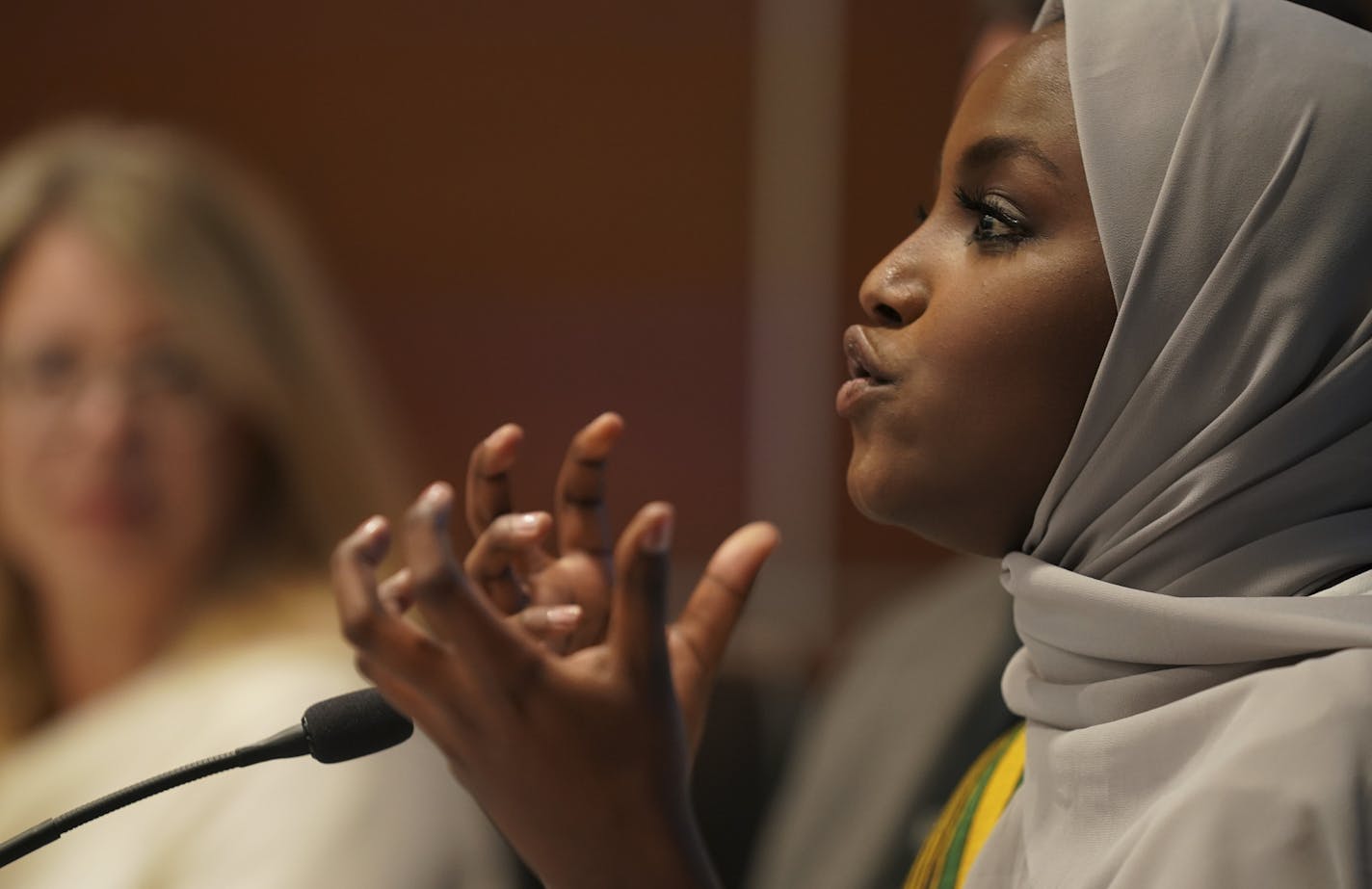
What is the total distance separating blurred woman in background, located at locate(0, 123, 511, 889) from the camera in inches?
56.5

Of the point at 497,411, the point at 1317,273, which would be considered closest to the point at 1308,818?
the point at 1317,273

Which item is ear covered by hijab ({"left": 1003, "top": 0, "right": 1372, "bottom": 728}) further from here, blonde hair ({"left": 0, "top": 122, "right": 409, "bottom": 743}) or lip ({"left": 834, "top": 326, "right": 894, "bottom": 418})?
blonde hair ({"left": 0, "top": 122, "right": 409, "bottom": 743})

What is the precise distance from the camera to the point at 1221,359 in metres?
0.87

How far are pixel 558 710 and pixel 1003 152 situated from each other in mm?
367

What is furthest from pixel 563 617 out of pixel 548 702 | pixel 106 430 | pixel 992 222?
pixel 106 430

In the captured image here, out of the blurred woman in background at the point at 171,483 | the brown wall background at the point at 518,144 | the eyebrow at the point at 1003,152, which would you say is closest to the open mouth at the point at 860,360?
the eyebrow at the point at 1003,152

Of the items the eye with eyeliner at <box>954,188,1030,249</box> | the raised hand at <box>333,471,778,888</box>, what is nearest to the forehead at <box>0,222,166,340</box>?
the raised hand at <box>333,471,778,888</box>

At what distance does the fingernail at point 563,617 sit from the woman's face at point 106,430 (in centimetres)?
78

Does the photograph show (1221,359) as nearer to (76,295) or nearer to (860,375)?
(860,375)

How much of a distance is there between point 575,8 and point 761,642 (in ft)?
3.40

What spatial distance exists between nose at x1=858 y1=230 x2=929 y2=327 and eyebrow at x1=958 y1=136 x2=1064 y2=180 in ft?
0.18

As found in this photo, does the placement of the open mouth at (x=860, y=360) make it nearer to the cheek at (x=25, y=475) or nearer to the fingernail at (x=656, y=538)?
the fingernail at (x=656, y=538)

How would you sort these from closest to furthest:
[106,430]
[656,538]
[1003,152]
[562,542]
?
[656,538]
[1003,152]
[562,542]
[106,430]

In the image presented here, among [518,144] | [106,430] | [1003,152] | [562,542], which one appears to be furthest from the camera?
[518,144]
